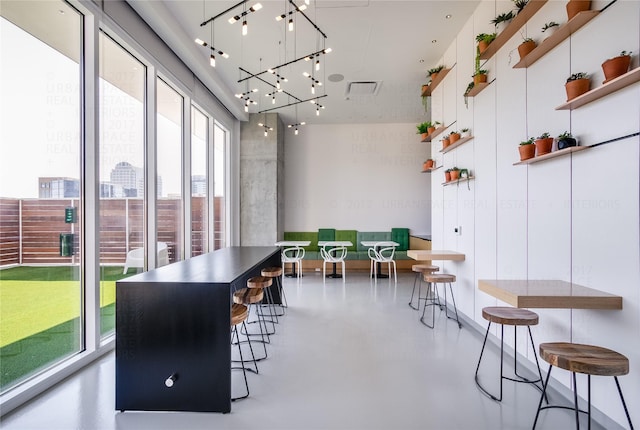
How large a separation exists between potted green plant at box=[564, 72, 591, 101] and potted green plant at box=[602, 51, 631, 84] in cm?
20

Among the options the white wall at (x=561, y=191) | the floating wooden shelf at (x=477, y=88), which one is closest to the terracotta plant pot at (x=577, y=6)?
the white wall at (x=561, y=191)

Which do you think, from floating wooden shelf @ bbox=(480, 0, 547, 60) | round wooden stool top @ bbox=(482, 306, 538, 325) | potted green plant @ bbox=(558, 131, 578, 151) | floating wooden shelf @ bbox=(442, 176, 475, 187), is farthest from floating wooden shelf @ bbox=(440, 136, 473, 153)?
round wooden stool top @ bbox=(482, 306, 538, 325)

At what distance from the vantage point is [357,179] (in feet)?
26.2

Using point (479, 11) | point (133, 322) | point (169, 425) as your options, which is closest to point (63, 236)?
point (133, 322)

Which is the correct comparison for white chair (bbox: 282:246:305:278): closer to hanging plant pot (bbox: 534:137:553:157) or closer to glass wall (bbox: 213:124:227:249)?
glass wall (bbox: 213:124:227:249)

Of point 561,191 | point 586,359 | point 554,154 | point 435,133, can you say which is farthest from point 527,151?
point 435,133

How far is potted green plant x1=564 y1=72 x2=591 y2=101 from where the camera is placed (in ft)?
6.50

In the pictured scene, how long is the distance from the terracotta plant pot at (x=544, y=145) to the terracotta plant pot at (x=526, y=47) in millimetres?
837

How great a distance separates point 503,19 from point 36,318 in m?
5.17

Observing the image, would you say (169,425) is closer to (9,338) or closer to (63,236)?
(9,338)

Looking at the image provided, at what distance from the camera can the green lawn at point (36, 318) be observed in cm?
225

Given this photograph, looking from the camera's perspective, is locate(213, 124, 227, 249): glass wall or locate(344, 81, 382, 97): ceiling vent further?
locate(213, 124, 227, 249): glass wall

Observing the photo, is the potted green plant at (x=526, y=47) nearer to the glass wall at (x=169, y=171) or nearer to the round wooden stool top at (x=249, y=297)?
the round wooden stool top at (x=249, y=297)

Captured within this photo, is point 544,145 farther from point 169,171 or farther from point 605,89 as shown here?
point 169,171
